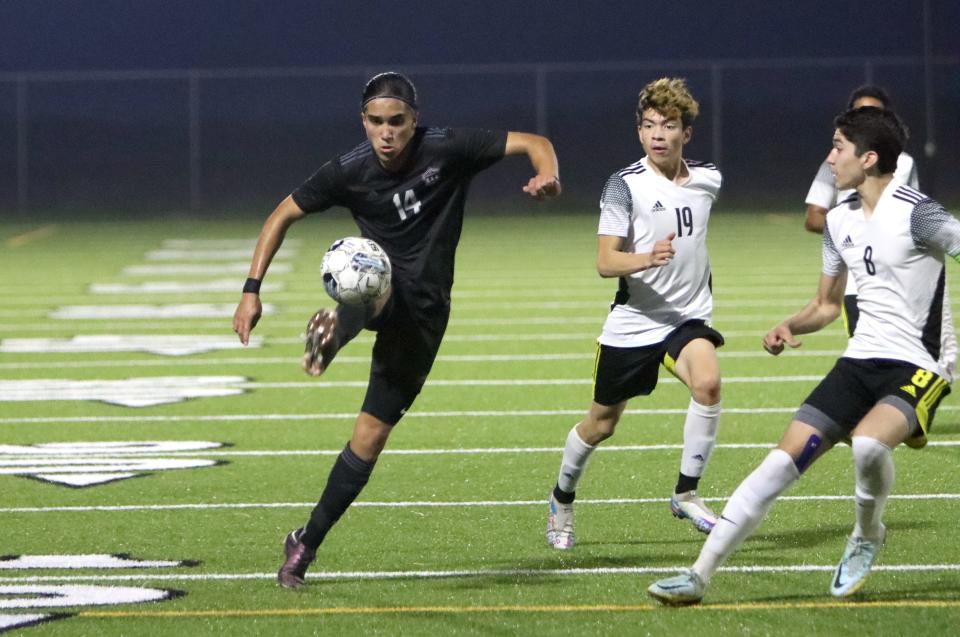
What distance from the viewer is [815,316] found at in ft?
20.4

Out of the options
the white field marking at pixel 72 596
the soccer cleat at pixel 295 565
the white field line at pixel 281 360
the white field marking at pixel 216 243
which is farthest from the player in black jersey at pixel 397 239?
the white field marking at pixel 216 243

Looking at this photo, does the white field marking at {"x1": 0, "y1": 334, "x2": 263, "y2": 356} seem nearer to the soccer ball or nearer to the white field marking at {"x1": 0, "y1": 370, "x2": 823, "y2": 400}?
the white field marking at {"x1": 0, "y1": 370, "x2": 823, "y2": 400}

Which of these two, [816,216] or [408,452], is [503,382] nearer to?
[408,452]

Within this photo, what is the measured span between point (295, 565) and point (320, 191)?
4.57 feet

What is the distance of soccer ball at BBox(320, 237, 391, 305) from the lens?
6012 millimetres

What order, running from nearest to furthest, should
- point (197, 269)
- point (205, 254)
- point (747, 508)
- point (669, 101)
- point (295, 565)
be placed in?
point (747, 508) → point (295, 565) → point (669, 101) → point (197, 269) → point (205, 254)

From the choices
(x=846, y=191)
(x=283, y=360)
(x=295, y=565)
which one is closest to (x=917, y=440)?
(x=295, y=565)

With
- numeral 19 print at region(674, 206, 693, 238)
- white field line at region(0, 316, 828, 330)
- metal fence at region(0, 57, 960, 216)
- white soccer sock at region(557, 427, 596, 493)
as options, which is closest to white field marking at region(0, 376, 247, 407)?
white field line at region(0, 316, 828, 330)

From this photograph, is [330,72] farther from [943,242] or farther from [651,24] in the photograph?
[943,242]

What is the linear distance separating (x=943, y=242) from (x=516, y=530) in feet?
8.24

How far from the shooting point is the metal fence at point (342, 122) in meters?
36.0

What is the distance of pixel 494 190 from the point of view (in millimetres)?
36094

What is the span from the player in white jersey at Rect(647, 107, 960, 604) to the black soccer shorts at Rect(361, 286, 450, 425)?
1254 mm

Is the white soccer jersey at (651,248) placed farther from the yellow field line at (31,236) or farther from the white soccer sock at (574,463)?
the yellow field line at (31,236)
